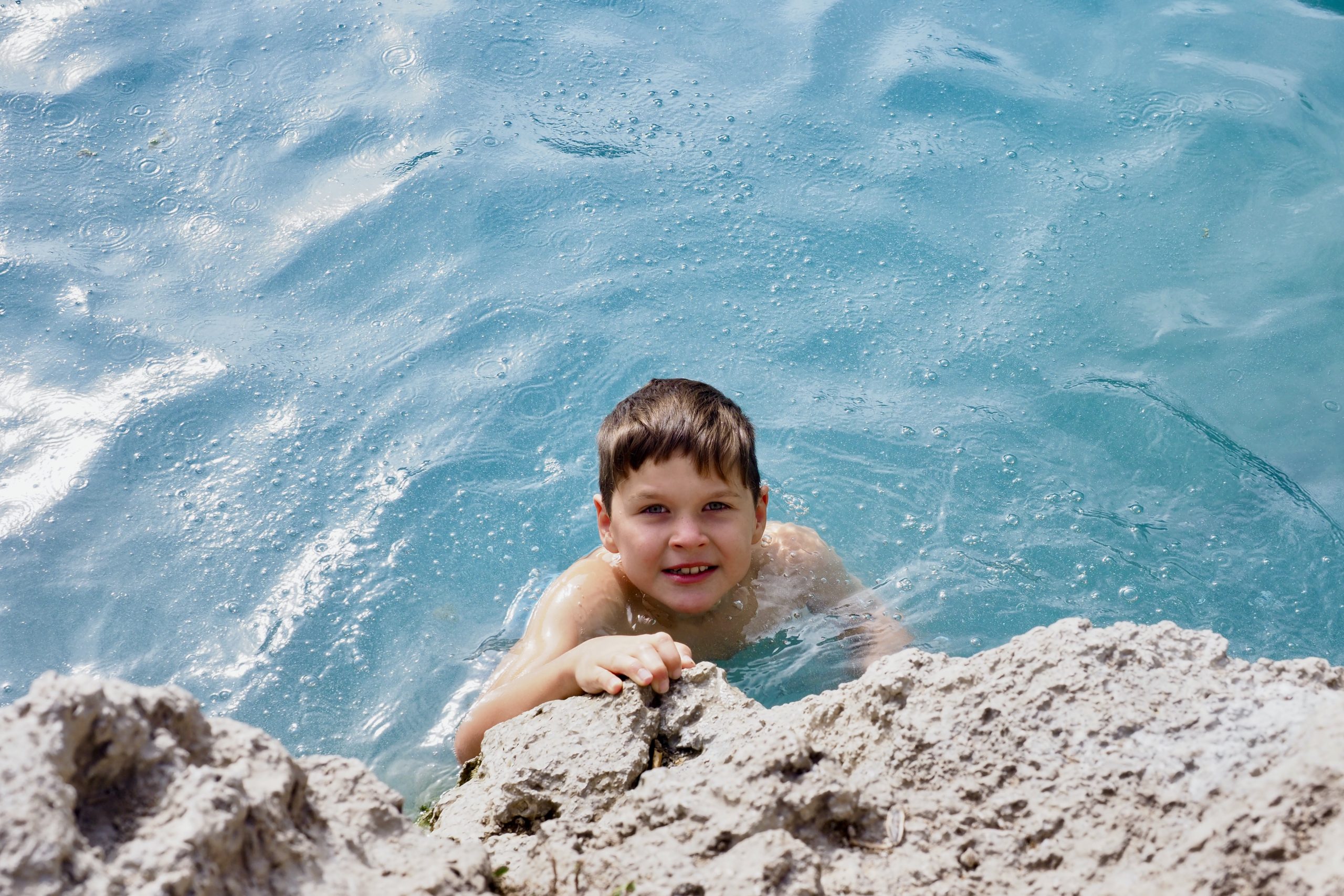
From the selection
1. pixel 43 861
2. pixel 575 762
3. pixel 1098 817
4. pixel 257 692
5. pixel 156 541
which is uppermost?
pixel 43 861

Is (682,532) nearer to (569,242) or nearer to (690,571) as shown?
(690,571)

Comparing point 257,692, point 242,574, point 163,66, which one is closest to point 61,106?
point 163,66

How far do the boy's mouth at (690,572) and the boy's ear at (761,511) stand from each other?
231mm

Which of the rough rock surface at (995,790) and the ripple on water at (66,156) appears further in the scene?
the ripple on water at (66,156)

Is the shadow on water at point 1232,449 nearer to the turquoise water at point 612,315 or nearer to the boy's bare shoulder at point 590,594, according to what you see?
the turquoise water at point 612,315

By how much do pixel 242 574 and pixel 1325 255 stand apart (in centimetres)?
493

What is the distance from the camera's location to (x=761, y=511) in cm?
369

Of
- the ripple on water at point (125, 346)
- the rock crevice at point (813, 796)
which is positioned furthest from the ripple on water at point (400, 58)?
the rock crevice at point (813, 796)

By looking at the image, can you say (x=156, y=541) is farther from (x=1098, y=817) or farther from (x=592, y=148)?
(x=1098, y=817)

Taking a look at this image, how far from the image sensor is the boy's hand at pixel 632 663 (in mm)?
2451

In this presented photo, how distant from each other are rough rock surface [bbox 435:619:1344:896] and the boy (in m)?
1.07

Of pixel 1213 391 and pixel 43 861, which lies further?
pixel 1213 391

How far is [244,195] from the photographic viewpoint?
5461 millimetres

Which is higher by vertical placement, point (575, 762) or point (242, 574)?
point (575, 762)
